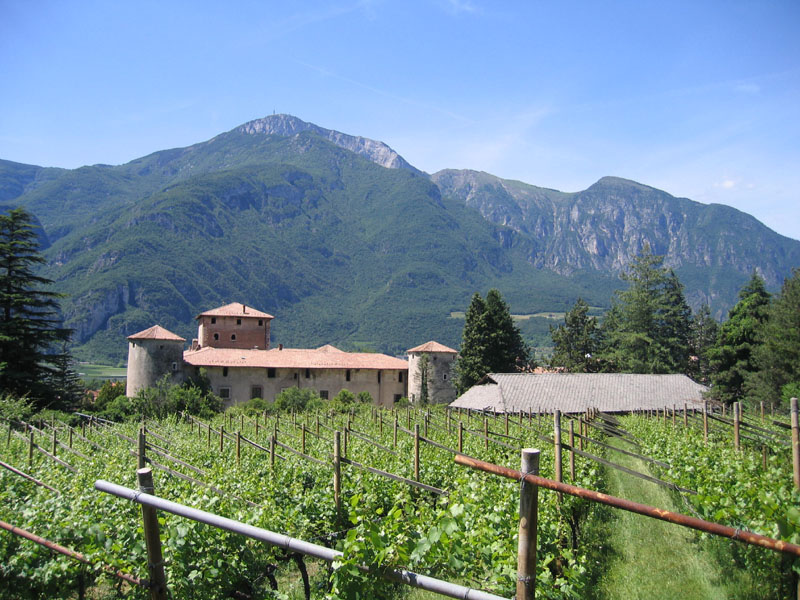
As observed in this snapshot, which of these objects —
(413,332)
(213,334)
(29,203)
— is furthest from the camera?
(29,203)

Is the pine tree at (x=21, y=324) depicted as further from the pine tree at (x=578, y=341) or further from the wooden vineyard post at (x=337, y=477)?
the pine tree at (x=578, y=341)

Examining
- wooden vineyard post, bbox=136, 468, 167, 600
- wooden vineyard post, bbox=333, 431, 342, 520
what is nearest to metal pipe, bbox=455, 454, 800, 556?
wooden vineyard post, bbox=136, 468, 167, 600

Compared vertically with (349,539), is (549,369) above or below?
below

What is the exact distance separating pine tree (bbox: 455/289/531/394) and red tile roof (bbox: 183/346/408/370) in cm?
467

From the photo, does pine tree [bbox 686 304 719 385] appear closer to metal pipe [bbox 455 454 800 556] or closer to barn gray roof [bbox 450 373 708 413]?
barn gray roof [bbox 450 373 708 413]

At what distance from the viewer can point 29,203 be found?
179m

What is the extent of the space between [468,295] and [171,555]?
156 metres

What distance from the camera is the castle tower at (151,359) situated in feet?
120

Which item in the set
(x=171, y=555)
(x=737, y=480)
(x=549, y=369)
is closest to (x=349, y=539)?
(x=171, y=555)

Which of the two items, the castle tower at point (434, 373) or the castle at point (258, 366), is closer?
the castle at point (258, 366)

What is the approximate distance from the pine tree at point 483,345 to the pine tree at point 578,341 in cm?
843

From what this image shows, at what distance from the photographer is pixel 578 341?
51.4 meters

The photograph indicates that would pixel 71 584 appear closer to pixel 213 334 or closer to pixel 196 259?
pixel 213 334

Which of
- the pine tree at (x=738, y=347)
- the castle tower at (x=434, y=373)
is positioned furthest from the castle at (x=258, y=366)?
the pine tree at (x=738, y=347)
